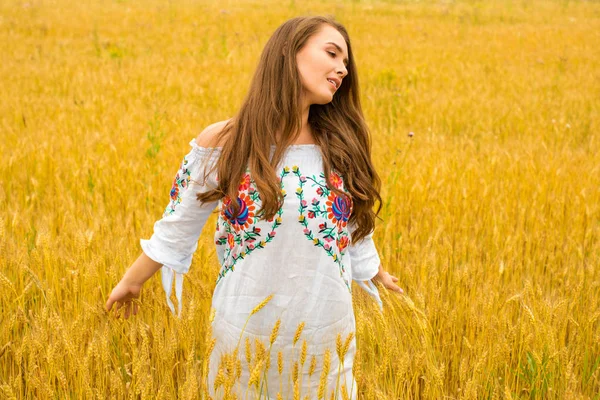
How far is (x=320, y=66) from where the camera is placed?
158cm

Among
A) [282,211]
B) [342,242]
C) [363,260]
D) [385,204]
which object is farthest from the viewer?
[385,204]

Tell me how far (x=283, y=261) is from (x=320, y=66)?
493mm

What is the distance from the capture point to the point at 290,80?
5.13ft

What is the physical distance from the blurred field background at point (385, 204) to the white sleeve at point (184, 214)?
173mm

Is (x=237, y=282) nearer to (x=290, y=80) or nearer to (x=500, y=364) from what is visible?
(x=290, y=80)

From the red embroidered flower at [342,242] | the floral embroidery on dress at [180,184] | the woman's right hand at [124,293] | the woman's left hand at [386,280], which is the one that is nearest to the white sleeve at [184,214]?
the floral embroidery on dress at [180,184]

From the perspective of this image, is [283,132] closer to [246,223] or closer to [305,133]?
[305,133]

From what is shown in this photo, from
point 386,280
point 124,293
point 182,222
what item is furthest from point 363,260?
point 124,293

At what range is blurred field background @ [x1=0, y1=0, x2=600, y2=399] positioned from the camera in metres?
1.78

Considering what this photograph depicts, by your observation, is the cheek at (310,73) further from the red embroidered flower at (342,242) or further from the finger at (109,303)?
the finger at (109,303)

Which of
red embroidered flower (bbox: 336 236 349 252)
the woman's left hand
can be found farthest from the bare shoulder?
the woman's left hand

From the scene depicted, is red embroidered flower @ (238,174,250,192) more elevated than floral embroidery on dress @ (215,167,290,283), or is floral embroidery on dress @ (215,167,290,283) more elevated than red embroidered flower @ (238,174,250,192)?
red embroidered flower @ (238,174,250,192)

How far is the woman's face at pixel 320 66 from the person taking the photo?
1576 mm

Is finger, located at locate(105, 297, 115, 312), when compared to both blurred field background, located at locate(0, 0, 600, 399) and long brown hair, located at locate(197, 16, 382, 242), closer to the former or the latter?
blurred field background, located at locate(0, 0, 600, 399)
